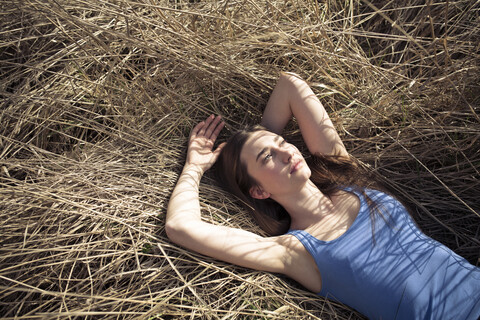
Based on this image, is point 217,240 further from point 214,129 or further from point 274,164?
point 214,129

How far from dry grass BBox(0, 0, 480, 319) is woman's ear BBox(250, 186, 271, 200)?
141 mm

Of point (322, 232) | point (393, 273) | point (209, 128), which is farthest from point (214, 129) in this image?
point (393, 273)

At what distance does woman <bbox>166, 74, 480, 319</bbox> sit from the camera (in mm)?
1847

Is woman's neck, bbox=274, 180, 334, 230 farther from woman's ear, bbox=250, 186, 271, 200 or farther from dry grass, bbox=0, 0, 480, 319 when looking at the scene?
dry grass, bbox=0, 0, 480, 319

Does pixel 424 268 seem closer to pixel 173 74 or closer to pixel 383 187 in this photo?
pixel 383 187

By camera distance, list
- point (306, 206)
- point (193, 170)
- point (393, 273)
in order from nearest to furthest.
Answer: point (393, 273), point (306, 206), point (193, 170)

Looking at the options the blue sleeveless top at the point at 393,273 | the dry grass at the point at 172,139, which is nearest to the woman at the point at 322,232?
the blue sleeveless top at the point at 393,273

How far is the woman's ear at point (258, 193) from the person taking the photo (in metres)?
2.21

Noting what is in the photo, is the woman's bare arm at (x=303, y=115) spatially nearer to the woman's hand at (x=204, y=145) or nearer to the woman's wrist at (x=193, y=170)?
the woman's hand at (x=204, y=145)

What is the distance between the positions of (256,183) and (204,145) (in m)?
0.49

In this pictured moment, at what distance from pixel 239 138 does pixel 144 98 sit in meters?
0.76

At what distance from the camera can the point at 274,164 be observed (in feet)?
6.85

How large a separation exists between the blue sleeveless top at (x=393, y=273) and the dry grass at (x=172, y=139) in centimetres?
18

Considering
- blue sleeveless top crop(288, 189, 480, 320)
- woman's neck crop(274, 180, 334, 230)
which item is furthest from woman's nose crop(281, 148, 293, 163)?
blue sleeveless top crop(288, 189, 480, 320)
